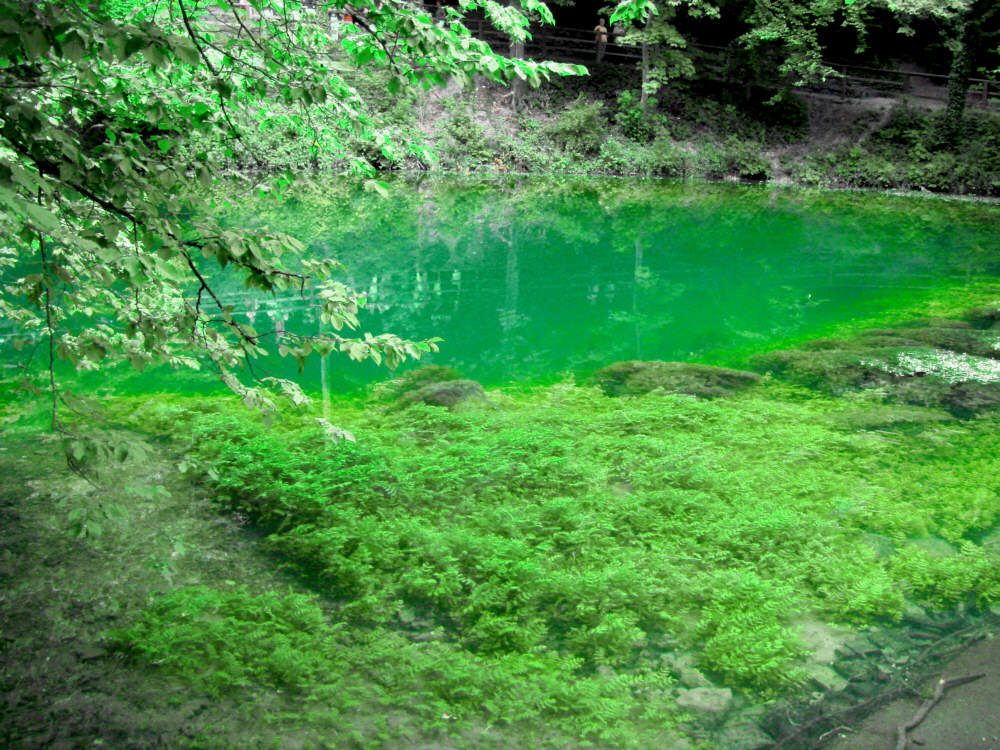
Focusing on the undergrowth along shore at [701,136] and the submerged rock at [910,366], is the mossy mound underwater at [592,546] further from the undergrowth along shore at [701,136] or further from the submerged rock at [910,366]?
the undergrowth along shore at [701,136]

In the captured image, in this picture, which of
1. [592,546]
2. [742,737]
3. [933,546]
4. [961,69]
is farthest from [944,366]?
[961,69]

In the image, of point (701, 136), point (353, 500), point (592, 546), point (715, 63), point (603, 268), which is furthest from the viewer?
point (715, 63)

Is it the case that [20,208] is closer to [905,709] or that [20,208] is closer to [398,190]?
[905,709]

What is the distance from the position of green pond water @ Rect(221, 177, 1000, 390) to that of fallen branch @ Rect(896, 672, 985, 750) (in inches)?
156

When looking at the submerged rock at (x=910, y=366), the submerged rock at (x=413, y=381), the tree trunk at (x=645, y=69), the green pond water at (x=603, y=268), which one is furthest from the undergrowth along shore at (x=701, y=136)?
the submerged rock at (x=910, y=366)

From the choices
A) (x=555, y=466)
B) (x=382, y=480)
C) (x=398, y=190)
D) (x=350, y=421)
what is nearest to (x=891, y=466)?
(x=555, y=466)

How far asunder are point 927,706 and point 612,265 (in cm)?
1406

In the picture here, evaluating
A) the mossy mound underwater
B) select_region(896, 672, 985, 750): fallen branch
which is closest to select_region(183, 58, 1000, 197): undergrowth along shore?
the mossy mound underwater

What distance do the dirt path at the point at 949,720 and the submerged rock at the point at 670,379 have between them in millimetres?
4594

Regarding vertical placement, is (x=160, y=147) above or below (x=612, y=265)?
above

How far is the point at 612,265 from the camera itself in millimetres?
17234

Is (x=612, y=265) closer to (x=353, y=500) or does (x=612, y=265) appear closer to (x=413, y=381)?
(x=413, y=381)

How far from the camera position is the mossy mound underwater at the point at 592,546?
3873 millimetres

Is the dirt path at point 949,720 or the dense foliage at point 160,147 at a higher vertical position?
the dense foliage at point 160,147
